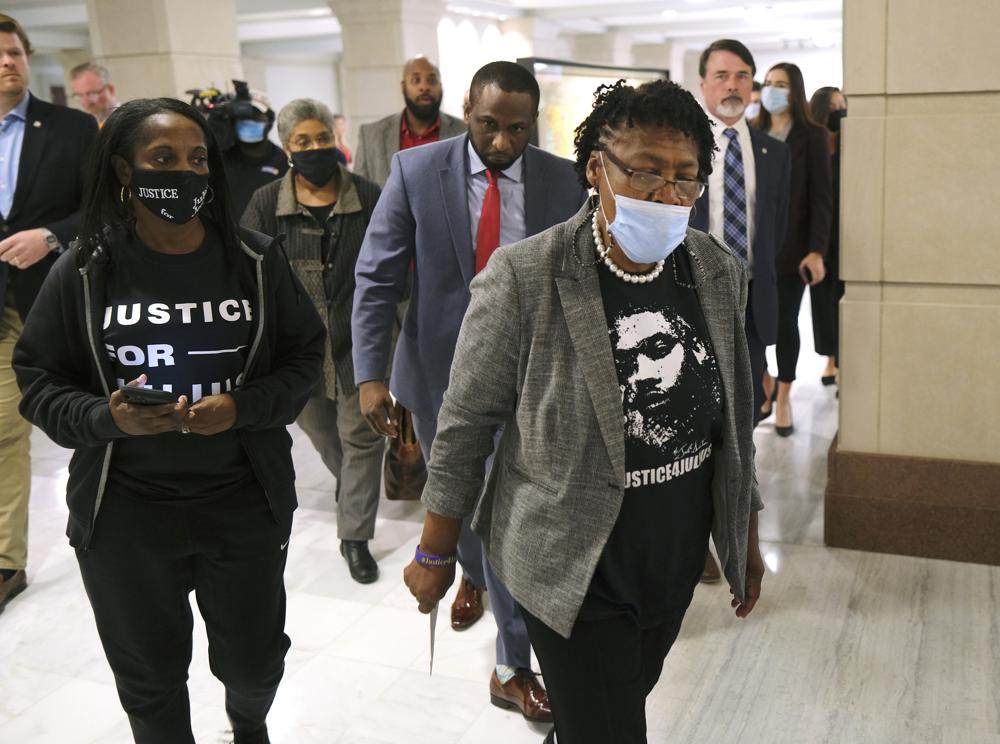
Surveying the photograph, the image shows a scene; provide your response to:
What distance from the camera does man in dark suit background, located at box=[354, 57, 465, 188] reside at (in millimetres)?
4949

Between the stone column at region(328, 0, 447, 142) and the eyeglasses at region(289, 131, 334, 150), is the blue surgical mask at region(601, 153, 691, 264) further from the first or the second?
the stone column at region(328, 0, 447, 142)

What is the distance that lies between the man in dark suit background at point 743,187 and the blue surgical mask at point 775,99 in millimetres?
1521

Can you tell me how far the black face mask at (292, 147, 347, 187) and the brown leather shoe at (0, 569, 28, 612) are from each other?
1839 mm

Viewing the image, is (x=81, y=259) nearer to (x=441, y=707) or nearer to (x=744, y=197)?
(x=441, y=707)

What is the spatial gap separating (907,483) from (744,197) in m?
1.21

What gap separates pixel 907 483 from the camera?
12.6 feet

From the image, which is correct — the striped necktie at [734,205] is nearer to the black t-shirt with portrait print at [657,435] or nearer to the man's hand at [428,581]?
the black t-shirt with portrait print at [657,435]

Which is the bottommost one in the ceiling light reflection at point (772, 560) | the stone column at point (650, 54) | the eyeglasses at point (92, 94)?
the ceiling light reflection at point (772, 560)

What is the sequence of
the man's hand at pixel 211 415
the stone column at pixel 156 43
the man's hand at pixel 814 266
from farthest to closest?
the stone column at pixel 156 43, the man's hand at pixel 814 266, the man's hand at pixel 211 415

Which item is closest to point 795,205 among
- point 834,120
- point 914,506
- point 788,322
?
point 788,322

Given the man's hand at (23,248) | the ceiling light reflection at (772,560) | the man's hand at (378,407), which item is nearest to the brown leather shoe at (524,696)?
the man's hand at (378,407)

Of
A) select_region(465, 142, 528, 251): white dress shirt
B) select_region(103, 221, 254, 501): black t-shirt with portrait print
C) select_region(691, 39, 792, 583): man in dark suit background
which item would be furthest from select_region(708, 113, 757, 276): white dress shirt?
select_region(103, 221, 254, 501): black t-shirt with portrait print

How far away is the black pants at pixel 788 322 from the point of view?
17.4 ft

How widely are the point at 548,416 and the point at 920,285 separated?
242 cm
